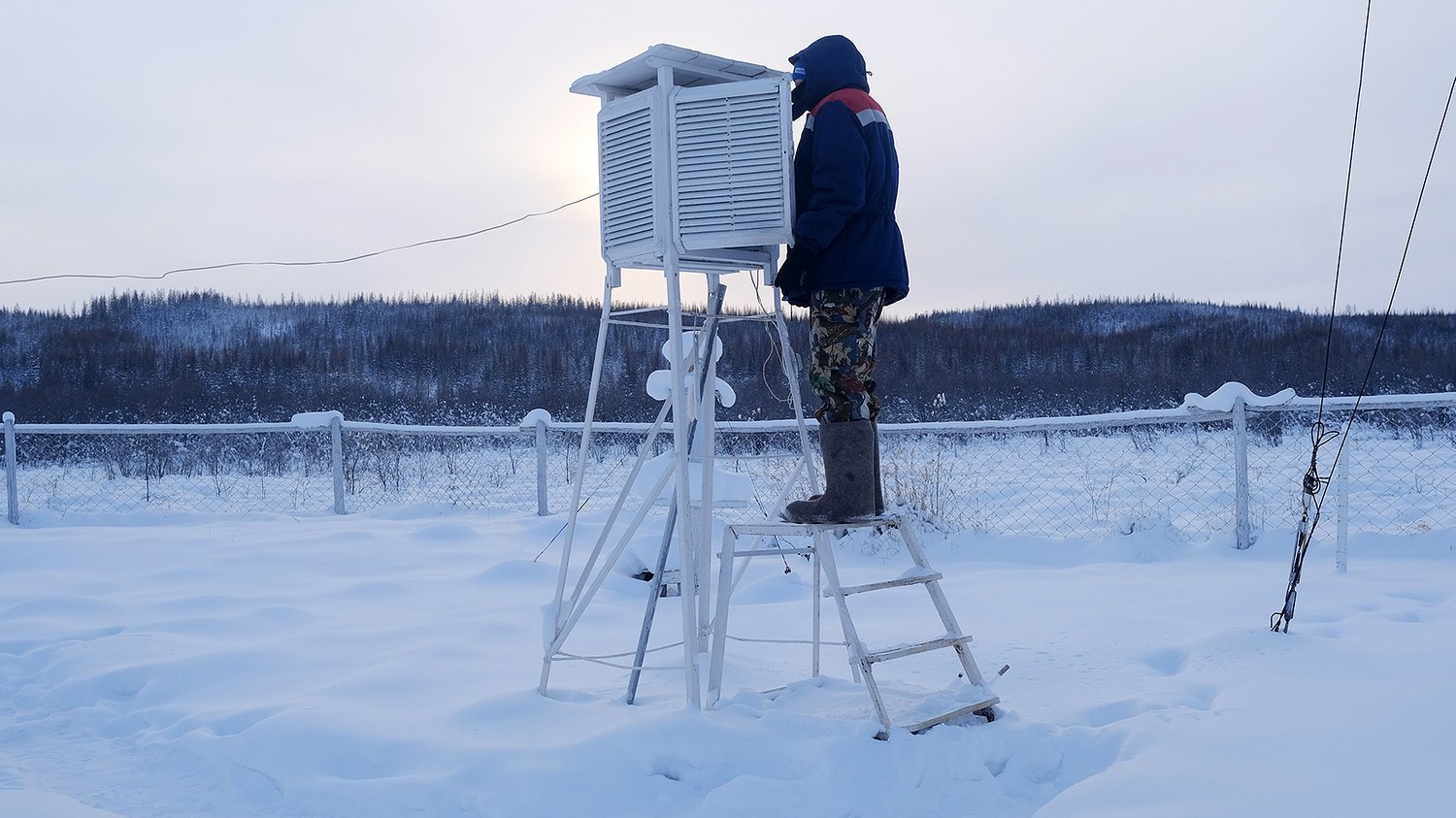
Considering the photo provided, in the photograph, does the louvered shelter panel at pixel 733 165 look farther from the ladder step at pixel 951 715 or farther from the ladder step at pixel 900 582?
the ladder step at pixel 951 715

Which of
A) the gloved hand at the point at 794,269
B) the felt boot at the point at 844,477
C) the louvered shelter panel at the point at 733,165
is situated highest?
the louvered shelter panel at the point at 733,165

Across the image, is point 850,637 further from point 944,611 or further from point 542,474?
point 542,474

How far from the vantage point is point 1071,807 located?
2.69 m

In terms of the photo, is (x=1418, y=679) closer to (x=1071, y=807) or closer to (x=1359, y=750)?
(x=1359, y=750)

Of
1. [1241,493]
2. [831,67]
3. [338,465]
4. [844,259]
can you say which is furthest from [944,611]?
[338,465]

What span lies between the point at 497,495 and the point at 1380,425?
15.3 metres

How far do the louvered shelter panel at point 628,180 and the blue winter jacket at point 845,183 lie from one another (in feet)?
1.81

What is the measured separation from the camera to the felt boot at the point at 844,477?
11.1 ft

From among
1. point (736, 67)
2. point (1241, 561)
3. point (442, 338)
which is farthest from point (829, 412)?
point (442, 338)

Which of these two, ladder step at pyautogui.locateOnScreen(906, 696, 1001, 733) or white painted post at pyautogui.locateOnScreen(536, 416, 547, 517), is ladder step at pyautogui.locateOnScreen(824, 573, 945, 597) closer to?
ladder step at pyautogui.locateOnScreen(906, 696, 1001, 733)

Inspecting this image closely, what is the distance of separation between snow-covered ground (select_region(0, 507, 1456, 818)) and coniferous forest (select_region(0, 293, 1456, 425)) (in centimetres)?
1471

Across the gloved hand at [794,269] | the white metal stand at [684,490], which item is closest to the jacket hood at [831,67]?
the gloved hand at [794,269]

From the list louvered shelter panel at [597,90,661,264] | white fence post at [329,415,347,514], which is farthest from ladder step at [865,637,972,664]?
white fence post at [329,415,347,514]

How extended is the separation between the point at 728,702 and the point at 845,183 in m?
1.81
